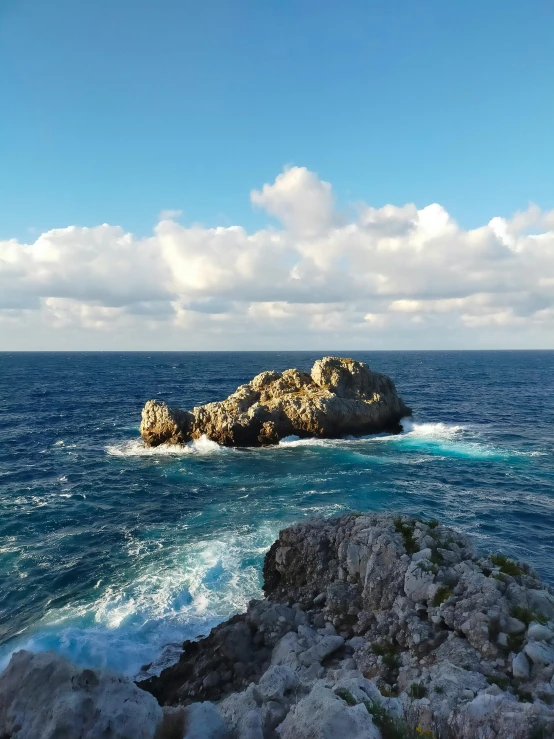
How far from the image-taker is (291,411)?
57.1m

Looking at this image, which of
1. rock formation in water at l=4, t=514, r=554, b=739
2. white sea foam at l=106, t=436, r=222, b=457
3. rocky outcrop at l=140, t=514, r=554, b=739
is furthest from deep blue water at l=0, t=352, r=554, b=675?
rock formation in water at l=4, t=514, r=554, b=739

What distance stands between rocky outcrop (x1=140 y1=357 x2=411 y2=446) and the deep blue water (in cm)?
235

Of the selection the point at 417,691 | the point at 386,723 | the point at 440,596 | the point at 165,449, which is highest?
the point at 386,723

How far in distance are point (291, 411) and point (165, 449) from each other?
15.8 m

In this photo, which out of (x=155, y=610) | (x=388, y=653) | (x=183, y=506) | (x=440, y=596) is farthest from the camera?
(x=183, y=506)

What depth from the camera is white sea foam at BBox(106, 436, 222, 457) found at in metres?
51.3

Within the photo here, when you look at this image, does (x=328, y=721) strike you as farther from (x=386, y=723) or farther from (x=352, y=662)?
(x=352, y=662)

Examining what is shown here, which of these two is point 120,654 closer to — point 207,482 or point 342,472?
point 207,482

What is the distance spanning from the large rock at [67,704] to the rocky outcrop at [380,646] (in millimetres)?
2137

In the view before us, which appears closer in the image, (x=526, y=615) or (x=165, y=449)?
(x=526, y=615)

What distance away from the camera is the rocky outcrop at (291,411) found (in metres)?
55.1

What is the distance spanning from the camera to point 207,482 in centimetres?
4172

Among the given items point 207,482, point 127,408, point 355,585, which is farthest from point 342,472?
point 127,408

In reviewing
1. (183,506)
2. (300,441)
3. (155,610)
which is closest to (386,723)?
(155,610)
